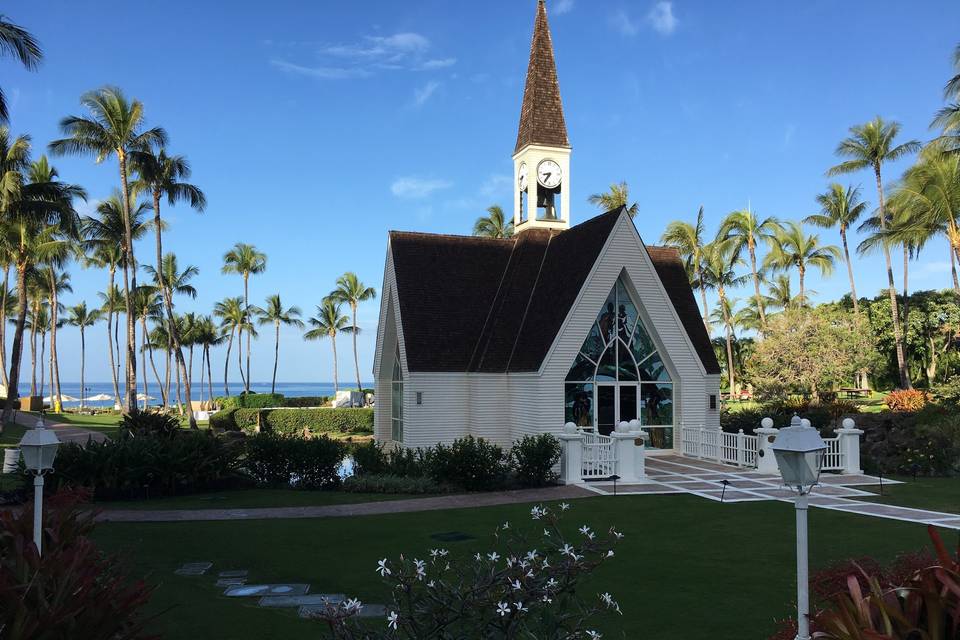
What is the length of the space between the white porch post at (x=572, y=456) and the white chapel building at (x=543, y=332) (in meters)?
2.61

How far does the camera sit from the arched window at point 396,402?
27.4m

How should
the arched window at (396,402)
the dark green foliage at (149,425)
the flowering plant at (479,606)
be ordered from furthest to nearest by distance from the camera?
the arched window at (396,402) < the dark green foliage at (149,425) < the flowering plant at (479,606)

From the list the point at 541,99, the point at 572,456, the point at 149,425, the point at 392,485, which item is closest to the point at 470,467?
the point at 392,485

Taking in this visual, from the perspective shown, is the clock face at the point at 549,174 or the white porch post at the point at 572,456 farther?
the clock face at the point at 549,174

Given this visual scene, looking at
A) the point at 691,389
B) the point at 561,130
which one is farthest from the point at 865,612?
the point at 561,130

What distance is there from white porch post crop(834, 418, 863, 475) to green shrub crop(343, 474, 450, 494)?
440 inches

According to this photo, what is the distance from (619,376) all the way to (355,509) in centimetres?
1110

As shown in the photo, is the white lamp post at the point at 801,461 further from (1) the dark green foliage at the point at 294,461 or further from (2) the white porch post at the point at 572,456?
(1) the dark green foliage at the point at 294,461

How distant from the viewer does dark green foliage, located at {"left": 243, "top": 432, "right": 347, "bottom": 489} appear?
19734 millimetres

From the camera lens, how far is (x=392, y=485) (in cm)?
1867

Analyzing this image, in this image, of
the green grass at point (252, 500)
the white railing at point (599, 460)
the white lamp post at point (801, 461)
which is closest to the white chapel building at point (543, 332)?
the white railing at point (599, 460)

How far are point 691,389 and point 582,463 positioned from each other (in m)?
6.41

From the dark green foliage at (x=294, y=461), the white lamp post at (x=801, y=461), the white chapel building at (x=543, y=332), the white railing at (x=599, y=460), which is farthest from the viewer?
the white chapel building at (x=543, y=332)

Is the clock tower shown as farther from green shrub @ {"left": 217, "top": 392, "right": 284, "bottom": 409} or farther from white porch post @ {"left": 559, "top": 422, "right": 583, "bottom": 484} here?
green shrub @ {"left": 217, "top": 392, "right": 284, "bottom": 409}
